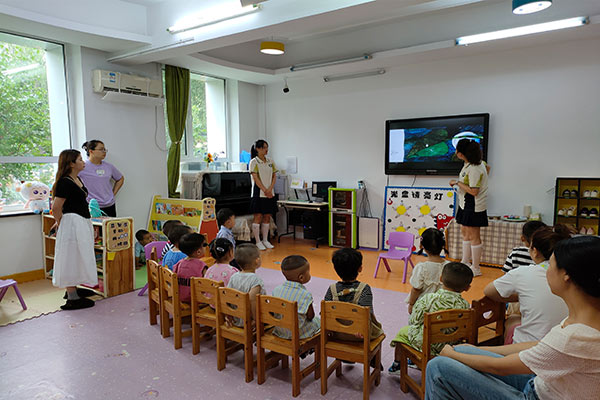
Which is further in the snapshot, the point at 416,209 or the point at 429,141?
the point at 416,209

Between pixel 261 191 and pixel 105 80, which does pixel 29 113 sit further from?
pixel 261 191

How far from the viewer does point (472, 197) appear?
4.48 metres

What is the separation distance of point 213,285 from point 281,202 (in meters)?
4.01

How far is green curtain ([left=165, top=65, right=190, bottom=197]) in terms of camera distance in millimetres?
5723

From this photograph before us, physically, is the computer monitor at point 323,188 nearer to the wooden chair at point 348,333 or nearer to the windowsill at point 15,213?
the windowsill at point 15,213

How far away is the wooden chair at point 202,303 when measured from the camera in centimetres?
255

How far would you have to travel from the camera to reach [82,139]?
486 cm

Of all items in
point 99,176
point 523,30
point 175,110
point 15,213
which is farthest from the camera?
point 175,110

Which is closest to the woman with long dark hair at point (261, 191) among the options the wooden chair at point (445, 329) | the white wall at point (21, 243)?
the white wall at point (21, 243)

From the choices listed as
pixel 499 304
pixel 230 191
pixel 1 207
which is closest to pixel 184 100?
pixel 230 191

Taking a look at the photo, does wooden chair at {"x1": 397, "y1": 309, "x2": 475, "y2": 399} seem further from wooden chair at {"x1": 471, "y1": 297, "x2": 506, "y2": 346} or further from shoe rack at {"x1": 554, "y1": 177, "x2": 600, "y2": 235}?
shoe rack at {"x1": 554, "y1": 177, "x2": 600, "y2": 235}

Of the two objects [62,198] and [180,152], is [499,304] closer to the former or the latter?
[62,198]

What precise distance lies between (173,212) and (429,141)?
3720mm

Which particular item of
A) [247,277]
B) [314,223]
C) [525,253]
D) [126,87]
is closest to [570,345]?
[525,253]
